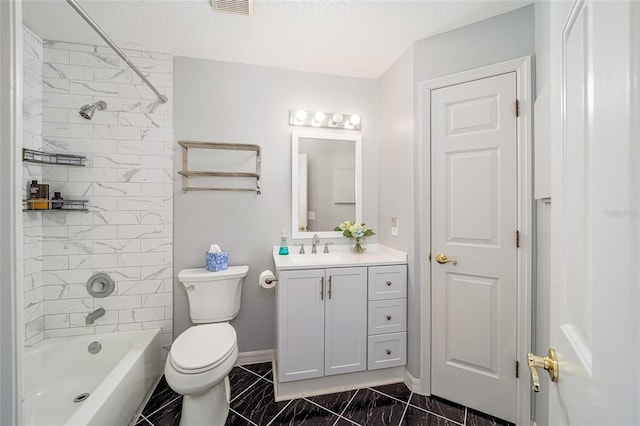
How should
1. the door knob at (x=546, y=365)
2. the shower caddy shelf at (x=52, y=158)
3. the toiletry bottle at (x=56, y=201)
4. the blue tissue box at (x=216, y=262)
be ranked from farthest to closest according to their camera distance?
the blue tissue box at (x=216, y=262), the toiletry bottle at (x=56, y=201), the shower caddy shelf at (x=52, y=158), the door knob at (x=546, y=365)

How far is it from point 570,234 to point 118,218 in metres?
2.47

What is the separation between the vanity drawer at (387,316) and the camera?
1850mm

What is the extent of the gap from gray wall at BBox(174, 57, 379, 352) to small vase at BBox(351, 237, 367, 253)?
60 cm

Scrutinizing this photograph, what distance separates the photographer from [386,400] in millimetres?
1752

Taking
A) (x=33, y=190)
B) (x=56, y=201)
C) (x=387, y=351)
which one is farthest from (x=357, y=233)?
(x=33, y=190)

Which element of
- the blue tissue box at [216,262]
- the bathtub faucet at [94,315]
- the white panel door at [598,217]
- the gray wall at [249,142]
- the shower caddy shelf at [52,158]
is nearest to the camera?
the white panel door at [598,217]

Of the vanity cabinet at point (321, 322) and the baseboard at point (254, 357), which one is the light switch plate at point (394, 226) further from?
the baseboard at point (254, 357)

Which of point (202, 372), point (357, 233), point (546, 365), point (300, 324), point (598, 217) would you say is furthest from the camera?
point (357, 233)

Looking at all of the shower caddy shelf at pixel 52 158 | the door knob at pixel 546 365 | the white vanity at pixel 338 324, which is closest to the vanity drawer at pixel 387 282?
the white vanity at pixel 338 324

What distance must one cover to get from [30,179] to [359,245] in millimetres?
2371

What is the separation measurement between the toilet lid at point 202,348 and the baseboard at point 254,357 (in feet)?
1.95

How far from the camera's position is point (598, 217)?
1.29ft

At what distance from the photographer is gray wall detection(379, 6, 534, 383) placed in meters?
1.57

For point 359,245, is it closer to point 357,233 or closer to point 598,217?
point 357,233
